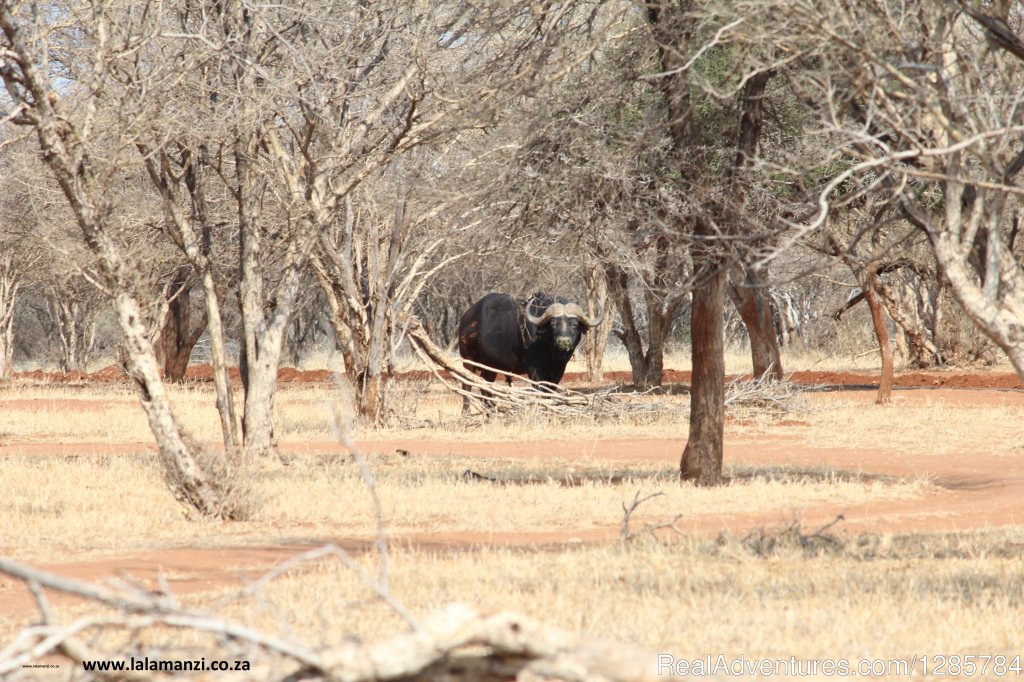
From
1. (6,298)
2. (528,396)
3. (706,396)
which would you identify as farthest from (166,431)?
(6,298)

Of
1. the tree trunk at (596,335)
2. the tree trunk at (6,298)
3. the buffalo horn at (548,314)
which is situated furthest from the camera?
the tree trunk at (6,298)

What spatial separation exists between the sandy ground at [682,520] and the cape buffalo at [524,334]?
402 cm

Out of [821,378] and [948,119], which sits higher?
[948,119]

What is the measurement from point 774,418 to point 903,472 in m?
7.25

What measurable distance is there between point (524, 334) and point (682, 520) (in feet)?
43.6

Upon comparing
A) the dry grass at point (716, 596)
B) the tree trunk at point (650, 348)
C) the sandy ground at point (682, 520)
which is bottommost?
the sandy ground at point (682, 520)

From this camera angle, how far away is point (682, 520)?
11.3 m

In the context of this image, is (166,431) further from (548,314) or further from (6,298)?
(6,298)

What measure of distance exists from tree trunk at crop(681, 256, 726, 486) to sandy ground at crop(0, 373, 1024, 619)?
62.0 inches

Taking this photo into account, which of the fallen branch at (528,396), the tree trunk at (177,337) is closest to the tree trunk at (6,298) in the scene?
the tree trunk at (177,337)

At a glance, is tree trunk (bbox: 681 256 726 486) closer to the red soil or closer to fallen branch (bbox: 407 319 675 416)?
fallen branch (bbox: 407 319 675 416)

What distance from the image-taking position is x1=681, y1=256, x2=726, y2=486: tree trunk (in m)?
13.3

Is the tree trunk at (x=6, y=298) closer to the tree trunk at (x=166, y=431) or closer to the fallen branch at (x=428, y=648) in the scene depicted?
the tree trunk at (x=166, y=431)

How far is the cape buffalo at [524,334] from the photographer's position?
23.5m
